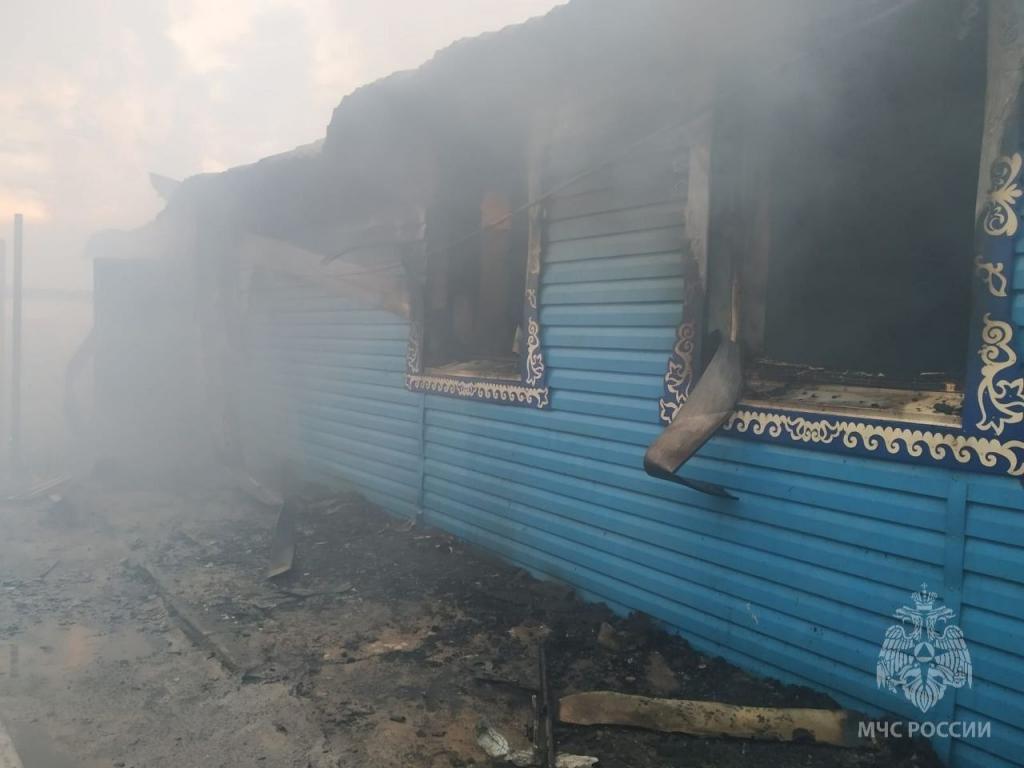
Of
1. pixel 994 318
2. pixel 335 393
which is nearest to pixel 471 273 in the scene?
pixel 335 393

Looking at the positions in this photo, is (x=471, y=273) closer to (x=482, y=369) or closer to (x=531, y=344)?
(x=482, y=369)

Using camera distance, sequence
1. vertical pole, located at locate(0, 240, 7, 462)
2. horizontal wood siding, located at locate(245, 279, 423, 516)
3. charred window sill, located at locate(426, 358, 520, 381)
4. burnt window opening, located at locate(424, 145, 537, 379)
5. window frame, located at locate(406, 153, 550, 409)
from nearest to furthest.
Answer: window frame, located at locate(406, 153, 550, 409)
charred window sill, located at locate(426, 358, 520, 381)
burnt window opening, located at locate(424, 145, 537, 379)
horizontal wood siding, located at locate(245, 279, 423, 516)
vertical pole, located at locate(0, 240, 7, 462)

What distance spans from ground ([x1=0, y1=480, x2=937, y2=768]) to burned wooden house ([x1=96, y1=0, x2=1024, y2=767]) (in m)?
0.41

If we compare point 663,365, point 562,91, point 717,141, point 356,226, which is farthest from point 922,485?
point 356,226

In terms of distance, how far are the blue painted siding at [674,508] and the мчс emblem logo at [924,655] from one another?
0.05m

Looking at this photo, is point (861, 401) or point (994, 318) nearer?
point (994, 318)

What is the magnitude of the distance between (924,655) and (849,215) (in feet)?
8.29

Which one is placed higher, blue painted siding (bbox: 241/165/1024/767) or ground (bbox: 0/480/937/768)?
blue painted siding (bbox: 241/165/1024/767)

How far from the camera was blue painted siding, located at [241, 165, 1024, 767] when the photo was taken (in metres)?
2.97

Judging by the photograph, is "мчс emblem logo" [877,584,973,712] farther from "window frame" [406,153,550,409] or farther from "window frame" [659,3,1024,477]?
"window frame" [406,153,550,409]

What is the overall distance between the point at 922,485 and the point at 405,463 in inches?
202

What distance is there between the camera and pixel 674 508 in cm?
435

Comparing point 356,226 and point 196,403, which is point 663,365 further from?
point 196,403

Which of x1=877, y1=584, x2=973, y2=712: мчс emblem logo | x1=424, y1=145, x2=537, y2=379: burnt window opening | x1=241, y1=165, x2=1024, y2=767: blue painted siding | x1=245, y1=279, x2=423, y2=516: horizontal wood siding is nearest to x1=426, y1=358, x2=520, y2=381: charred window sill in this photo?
x1=424, y1=145, x2=537, y2=379: burnt window opening
